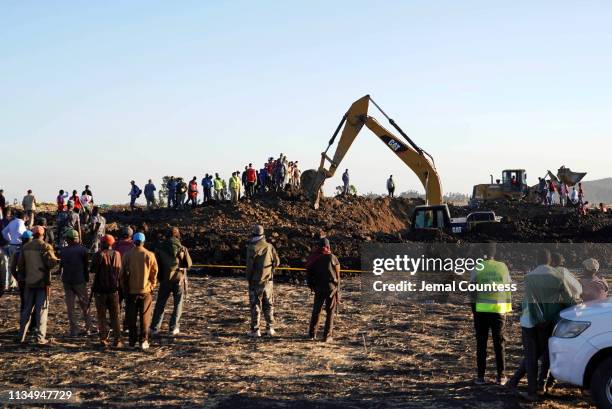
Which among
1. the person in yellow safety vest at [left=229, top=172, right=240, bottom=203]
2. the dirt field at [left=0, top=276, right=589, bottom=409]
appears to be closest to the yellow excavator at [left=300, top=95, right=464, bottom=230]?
the person in yellow safety vest at [left=229, top=172, right=240, bottom=203]

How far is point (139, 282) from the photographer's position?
39.7 feet

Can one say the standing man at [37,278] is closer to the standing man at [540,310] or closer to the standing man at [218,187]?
the standing man at [540,310]

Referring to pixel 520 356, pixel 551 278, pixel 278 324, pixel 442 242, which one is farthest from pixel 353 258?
pixel 551 278

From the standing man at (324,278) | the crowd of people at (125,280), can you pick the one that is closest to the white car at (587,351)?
the standing man at (324,278)

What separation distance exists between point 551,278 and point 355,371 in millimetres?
3249

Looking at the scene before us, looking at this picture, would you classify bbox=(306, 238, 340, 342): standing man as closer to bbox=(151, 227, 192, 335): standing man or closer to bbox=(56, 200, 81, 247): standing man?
bbox=(151, 227, 192, 335): standing man

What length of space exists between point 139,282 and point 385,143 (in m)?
19.5

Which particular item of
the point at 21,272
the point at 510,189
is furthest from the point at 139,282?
the point at 510,189

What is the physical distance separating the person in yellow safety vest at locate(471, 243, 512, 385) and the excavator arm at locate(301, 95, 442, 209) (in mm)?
18441

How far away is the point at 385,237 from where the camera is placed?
28.1 metres

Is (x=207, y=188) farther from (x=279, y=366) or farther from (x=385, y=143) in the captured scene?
(x=279, y=366)

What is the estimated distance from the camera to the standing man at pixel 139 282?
39.7ft

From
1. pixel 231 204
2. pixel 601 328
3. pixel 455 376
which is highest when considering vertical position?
pixel 231 204

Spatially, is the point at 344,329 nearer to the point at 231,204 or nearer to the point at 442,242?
the point at 442,242
